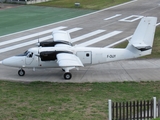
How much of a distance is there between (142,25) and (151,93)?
5.87 metres

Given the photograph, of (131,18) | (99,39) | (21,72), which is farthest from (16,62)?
(131,18)

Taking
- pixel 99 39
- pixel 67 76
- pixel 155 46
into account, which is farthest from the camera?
pixel 99 39

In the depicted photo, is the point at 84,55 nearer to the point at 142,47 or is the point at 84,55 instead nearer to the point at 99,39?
the point at 142,47

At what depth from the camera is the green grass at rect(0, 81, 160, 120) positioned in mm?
16734

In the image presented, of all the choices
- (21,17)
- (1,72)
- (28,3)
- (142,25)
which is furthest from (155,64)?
(28,3)

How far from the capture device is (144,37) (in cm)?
2417

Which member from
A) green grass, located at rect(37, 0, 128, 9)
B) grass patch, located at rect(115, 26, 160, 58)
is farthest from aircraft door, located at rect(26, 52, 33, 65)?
green grass, located at rect(37, 0, 128, 9)

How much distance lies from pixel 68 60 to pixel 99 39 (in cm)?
1430

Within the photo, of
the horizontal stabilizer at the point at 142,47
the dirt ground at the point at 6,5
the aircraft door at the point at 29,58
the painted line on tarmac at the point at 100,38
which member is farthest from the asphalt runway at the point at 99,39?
the dirt ground at the point at 6,5

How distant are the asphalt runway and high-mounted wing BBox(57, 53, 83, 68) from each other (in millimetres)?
1481

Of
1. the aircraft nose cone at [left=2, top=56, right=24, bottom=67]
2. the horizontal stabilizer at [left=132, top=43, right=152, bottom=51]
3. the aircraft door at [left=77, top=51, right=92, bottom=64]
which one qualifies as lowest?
the aircraft nose cone at [left=2, top=56, right=24, bottom=67]

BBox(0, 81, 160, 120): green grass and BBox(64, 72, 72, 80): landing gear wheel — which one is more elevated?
BBox(64, 72, 72, 80): landing gear wheel

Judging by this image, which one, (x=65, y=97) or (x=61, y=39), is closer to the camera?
(x=65, y=97)

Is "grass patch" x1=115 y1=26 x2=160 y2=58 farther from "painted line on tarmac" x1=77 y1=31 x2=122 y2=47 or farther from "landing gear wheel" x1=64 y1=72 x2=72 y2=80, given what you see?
"landing gear wheel" x1=64 y1=72 x2=72 y2=80
